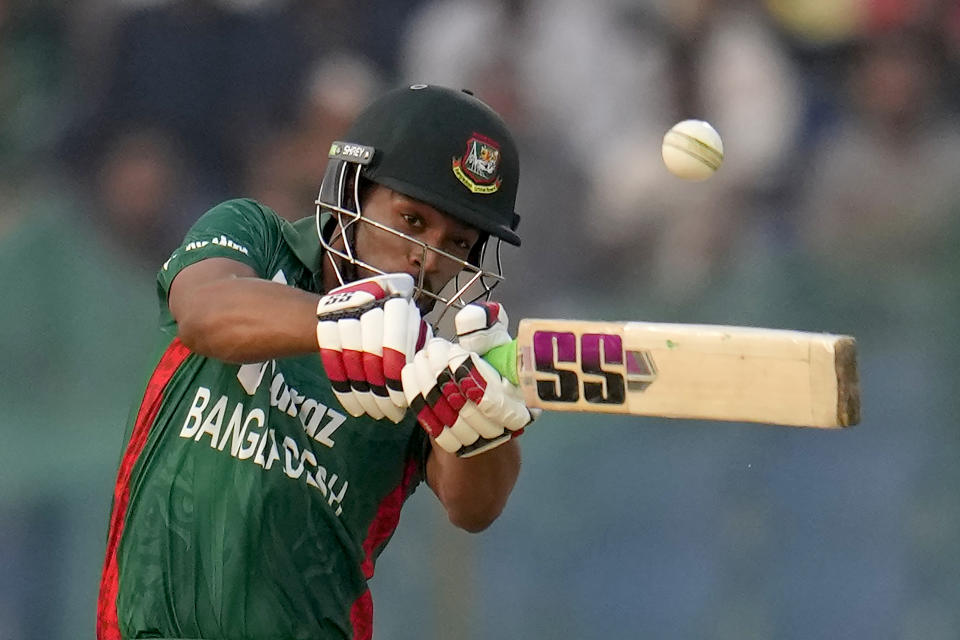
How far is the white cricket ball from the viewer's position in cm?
352

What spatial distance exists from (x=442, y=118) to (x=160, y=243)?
83.0 inches

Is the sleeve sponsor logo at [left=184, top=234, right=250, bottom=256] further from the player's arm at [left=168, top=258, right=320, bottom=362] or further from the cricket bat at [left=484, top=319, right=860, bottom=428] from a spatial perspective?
the cricket bat at [left=484, top=319, right=860, bottom=428]

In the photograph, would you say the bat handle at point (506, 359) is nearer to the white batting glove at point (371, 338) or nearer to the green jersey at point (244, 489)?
the white batting glove at point (371, 338)

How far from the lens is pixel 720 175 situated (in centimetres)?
427

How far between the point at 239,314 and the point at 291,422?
42cm

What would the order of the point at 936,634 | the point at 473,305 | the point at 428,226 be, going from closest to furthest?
1. the point at 473,305
2. the point at 428,226
3. the point at 936,634

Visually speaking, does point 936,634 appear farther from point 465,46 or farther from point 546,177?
point 465,46

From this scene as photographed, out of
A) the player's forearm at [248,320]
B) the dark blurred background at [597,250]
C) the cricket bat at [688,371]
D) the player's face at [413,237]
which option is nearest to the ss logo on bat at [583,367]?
the cricket bat at [688,371]

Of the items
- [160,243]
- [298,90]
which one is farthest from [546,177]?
[160,243]

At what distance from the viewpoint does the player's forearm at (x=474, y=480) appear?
2641 millimetres

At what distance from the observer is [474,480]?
→ 8.70 ft

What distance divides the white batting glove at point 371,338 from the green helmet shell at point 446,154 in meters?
0.60

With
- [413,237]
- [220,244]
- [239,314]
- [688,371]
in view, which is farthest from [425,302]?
[688,371]

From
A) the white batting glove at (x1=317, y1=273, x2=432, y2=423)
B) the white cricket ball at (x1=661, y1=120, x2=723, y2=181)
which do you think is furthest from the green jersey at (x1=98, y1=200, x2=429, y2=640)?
the white cricket ball at (x1=661, y1=120, x2=723, y2=181)
